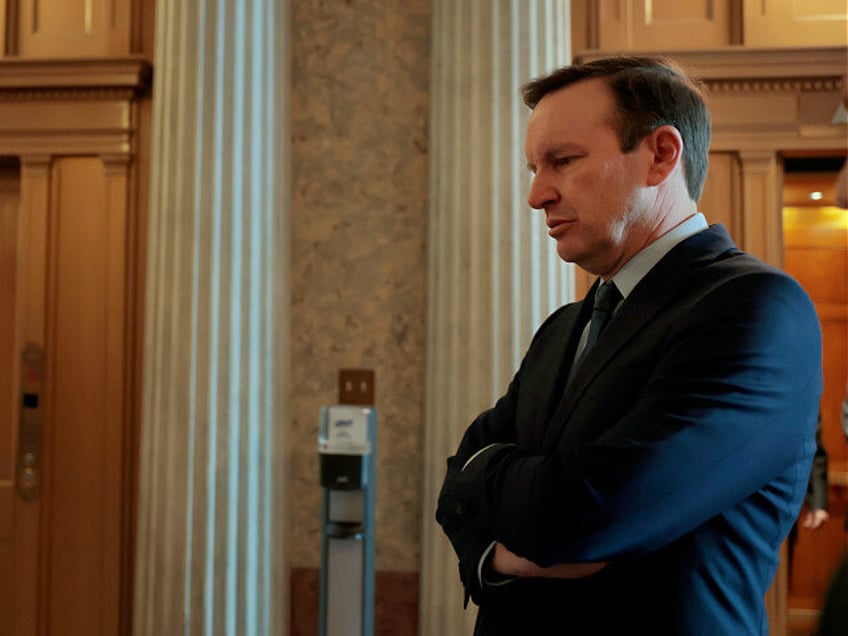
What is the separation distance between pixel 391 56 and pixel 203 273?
1156 mm

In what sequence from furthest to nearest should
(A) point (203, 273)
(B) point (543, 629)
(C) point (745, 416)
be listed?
(A) point (203, 273), (B) point (543, 629), (C) point (745, 416)

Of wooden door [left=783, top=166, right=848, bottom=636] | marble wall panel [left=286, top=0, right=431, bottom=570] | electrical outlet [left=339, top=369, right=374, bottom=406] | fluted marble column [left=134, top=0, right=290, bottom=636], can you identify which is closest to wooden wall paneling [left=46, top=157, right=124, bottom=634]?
fluted marble column [left=134, top=0, right=290, bottom=636]

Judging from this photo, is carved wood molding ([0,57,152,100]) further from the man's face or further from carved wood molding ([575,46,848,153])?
the man's face

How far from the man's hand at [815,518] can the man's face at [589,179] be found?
Answer: 2.31 meters

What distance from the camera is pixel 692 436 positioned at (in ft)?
3.46

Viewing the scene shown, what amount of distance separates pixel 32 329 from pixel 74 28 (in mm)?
1334

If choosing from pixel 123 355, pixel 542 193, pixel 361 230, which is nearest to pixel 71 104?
pixel 123 355

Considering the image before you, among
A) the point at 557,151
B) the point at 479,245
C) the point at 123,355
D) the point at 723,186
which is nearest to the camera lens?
the point at 557,151

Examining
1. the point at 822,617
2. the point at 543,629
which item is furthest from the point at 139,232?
the point at 822,617

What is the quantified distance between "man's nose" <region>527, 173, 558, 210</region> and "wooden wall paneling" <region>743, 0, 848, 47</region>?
2.26 m

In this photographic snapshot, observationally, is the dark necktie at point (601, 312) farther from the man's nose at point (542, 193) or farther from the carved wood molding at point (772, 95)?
the carved wood molding at point (772, 95)

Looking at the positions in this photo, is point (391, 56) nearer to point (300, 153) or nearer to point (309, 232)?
point (300, 153)

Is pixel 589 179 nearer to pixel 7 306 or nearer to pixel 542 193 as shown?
pixel 542 193

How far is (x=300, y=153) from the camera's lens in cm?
310
